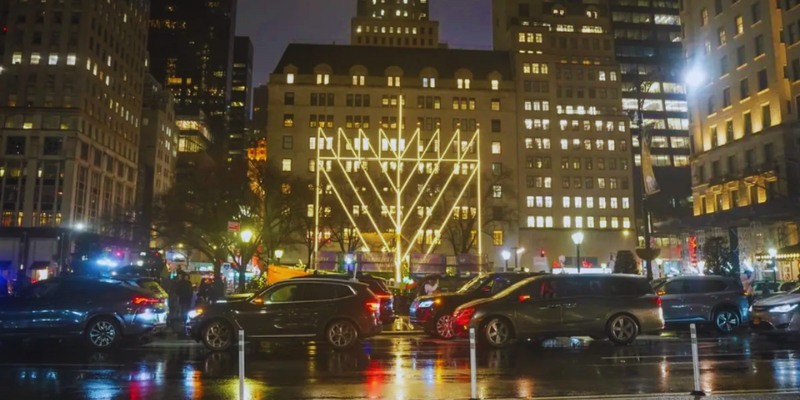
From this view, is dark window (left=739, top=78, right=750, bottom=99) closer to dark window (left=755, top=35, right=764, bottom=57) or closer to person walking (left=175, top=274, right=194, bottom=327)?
dark window (left=755, top=35, right=764, bottom=57)

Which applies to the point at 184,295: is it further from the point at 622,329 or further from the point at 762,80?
the point at 762,80

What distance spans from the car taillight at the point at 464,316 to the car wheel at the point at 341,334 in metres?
2.55

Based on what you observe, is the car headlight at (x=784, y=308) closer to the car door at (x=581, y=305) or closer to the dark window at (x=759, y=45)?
the car door at (x=581, y=305)

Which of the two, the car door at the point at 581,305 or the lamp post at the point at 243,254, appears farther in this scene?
the lamp post at the point at 243,254

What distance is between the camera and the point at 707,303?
62.2 ft

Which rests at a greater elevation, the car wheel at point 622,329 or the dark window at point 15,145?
the dark window at point 15,145

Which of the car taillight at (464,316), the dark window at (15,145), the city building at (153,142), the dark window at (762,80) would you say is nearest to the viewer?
the car taillight at (464,316)

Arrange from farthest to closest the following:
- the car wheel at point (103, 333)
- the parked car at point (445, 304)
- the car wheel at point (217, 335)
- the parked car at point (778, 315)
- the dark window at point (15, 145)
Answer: the dark window at point (15, 145), the parked car at point (445, 304), the parked car at point (778, 315), the car wheel at point (103, 333), the car wheel at point (217, 335)

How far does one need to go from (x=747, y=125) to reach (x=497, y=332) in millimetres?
50526

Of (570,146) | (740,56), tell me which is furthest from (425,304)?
(570,146)

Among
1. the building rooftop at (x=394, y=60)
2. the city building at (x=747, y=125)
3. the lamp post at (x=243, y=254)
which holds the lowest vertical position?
the lamp post at (x=243, y=254)

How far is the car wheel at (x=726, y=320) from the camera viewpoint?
18.9 m

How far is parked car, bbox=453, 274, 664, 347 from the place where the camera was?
1480 cm

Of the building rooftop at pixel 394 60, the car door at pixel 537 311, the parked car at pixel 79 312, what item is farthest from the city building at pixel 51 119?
the car door at pixel 537 311
